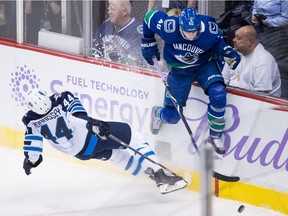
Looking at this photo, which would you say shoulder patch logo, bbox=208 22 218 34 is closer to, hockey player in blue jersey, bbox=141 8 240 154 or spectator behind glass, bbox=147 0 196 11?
hockey player in blue jersey, bbox=141 8 240 154

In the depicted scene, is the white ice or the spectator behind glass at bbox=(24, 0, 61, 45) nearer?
the white ice

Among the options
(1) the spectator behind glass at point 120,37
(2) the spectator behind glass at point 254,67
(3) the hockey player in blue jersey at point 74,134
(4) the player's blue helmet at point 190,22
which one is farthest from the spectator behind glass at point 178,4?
(3) the hockey player in blue jersey at point 74,134

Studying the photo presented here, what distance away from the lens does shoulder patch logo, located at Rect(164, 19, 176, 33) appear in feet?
15.6

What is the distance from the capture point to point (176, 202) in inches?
197

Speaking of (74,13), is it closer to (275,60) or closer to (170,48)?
(170,48)

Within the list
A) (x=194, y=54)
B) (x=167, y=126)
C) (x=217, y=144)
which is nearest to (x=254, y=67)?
(x=194, y=54)

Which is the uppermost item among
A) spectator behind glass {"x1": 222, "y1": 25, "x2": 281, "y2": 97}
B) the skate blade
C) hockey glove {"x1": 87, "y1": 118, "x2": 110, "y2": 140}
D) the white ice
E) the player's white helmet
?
spectator behind glass {"x1": 222, "y1": 25, "x2": 281, "y2": 97}

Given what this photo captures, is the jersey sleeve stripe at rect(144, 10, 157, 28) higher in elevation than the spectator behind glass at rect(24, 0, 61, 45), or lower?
higher

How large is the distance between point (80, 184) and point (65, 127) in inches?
23.8

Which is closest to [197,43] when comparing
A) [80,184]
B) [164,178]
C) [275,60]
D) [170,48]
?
[170,48]

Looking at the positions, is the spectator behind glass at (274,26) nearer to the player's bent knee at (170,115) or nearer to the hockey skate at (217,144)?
the hockey skate at (217,144)

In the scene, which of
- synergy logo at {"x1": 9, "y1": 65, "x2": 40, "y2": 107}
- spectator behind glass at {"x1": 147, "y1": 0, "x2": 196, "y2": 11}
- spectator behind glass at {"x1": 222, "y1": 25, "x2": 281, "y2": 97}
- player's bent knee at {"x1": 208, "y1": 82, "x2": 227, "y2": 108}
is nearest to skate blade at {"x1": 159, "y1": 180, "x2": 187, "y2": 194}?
player's bent knee at {"x1": 208, "y1": 82, "x2": 227, "y2": 108}

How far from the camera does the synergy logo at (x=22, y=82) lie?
20.5ft

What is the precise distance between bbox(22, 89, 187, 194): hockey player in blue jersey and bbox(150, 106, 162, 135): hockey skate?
180mm
